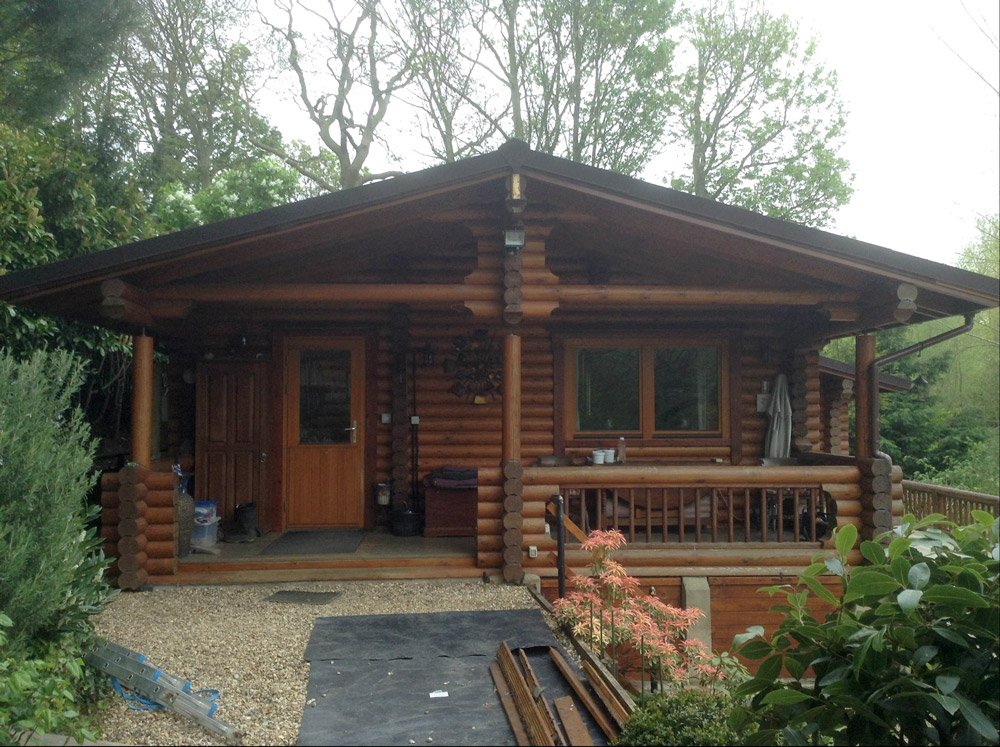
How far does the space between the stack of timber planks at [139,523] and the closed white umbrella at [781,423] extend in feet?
20.6

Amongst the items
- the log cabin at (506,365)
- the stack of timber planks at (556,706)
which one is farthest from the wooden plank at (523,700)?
the log cabin at (506,365)

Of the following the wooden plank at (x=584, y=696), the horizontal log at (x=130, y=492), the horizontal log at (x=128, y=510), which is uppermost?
the horizontal log at (x=130, y=492)

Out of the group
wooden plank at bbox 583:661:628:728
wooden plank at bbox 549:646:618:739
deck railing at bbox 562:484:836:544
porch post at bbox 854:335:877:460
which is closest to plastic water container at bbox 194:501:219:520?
deck railing at bbox 562:484:836:544

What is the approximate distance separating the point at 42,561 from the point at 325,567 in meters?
3.15

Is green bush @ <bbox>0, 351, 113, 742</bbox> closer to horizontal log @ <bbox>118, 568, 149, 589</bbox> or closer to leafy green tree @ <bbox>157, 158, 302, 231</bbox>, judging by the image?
horizontal log @ <bbox>118, 568, 149, 589</bbox>

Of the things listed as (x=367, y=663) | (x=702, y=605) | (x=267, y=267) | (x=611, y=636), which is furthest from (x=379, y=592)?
(x=267, y=267)

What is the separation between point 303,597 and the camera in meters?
6.23

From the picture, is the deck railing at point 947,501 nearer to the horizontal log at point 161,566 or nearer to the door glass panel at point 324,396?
the door glass panel at point 324,396

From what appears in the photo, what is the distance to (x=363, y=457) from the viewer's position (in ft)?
28.5

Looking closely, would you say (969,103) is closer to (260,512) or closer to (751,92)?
(751,92)

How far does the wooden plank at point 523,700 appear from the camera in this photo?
11.2 ft

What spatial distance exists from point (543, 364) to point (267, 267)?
3.16 m

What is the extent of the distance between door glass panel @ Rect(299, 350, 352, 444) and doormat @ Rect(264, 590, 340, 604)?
2.53 m

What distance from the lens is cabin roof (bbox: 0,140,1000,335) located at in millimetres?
6137
